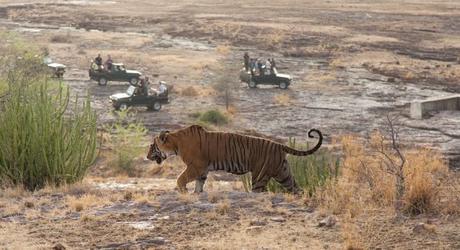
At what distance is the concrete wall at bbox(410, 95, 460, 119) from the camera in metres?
31.4

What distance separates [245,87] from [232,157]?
1046 inches

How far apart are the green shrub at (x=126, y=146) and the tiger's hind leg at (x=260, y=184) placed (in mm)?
11519

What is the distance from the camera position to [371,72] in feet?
147

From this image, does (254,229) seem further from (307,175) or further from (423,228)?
(307,175)

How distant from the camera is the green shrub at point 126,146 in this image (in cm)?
2402

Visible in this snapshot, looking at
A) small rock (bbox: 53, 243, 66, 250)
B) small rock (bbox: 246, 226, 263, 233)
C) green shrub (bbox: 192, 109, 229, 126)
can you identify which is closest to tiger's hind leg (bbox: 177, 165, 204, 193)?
small rock (bbox: 246, 226, 263, 233)

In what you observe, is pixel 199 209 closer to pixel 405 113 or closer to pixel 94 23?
pixel 405 113

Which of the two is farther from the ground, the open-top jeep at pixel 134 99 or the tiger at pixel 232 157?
the tiger at pixel 232 157

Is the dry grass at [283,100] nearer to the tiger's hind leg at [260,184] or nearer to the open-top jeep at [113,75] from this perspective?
the open-top jeep at [113,75]

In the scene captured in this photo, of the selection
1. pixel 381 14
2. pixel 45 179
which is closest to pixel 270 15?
pixel 381 14

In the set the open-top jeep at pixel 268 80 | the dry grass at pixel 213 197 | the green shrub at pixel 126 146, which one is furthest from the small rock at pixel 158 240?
the open-top jeep at pixel 268 80

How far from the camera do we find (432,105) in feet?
106

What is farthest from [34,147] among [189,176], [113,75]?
[113,75]

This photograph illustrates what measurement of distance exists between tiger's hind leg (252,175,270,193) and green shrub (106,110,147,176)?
454 inches
